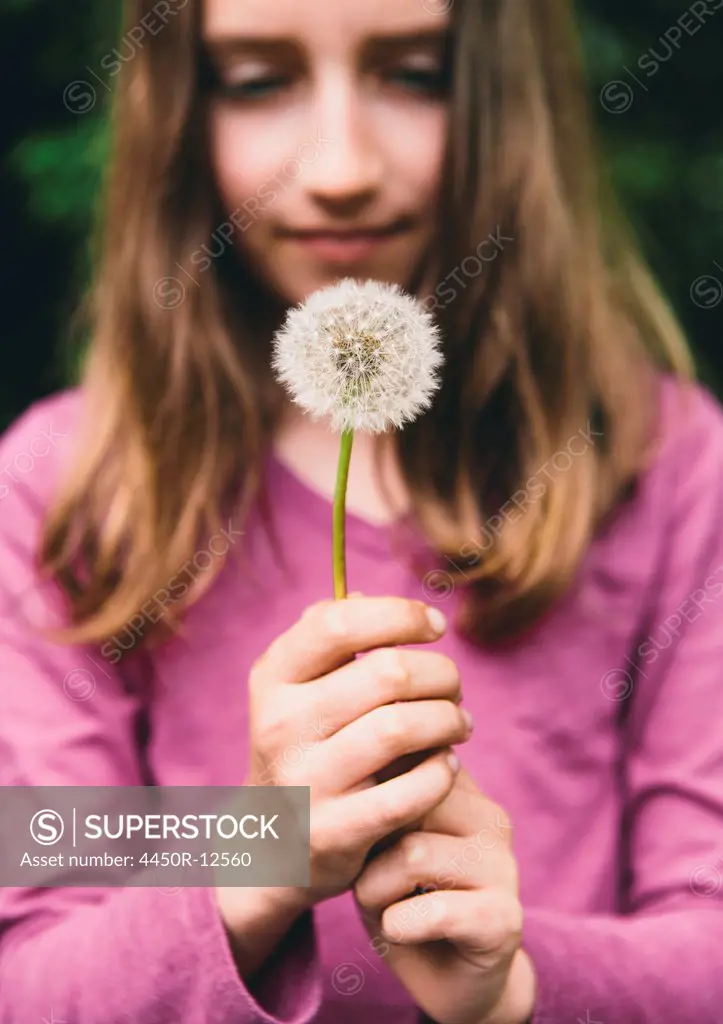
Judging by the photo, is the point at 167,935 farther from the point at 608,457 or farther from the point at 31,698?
the point at 608,457

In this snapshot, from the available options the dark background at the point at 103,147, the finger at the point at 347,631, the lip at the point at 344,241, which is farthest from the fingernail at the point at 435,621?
the dark background at the point at 103,147

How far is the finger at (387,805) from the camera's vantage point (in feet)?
1.87

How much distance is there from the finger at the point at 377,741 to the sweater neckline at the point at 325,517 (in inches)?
12.4

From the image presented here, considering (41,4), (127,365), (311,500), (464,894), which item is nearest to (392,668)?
(464,894)

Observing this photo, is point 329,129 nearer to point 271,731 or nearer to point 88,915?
point 271,731

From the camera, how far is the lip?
2.65ft

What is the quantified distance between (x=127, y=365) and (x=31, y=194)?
0.53m

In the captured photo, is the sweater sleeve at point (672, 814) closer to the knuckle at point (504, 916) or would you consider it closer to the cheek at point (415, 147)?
the knuckle at point (504, 916)

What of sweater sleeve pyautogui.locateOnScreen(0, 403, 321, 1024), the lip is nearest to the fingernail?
sweater sleeve pyautogui.locateOnScreen(0, 403, 321, 1024)

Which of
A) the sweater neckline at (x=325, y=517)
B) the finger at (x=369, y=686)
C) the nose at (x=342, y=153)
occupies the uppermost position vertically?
the nose at (x=342, y=153)

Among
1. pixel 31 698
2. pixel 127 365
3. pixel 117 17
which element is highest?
pixel 117 17

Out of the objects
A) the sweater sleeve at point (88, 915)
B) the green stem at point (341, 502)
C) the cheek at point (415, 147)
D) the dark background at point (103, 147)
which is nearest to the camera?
the green stem at point (341, 502)

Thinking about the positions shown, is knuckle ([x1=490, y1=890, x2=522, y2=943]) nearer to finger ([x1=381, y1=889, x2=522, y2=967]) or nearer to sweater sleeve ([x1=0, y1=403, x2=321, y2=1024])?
finger ([x1=381, y1=889, x2=522, y2=967])

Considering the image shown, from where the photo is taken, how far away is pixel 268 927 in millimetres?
659
